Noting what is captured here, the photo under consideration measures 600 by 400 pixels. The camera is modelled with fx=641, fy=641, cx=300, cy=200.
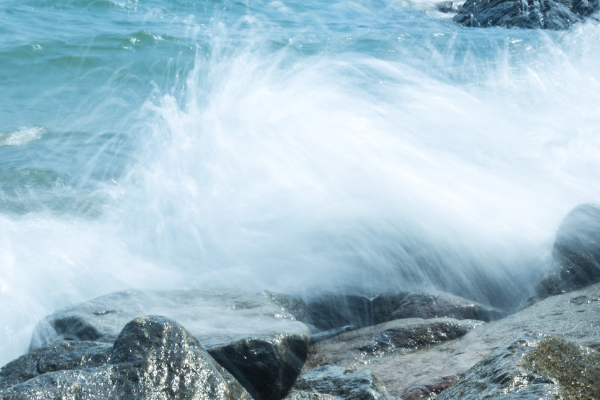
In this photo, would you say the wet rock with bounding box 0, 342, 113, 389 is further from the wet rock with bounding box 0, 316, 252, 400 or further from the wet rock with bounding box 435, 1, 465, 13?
the wet rock with bounding box 435, 1, 465, 13

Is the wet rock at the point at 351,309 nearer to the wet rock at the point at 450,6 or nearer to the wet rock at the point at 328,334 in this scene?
the wet rock at the point at 328,334

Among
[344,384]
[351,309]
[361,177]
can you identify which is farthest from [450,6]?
[344,384]

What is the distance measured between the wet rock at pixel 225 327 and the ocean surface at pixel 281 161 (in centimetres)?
53

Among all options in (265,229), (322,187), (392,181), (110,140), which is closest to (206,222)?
(265,229)

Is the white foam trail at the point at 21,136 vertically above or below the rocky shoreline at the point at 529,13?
below

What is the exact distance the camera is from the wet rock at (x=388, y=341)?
335cm

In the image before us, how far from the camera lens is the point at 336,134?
6598 millimetres

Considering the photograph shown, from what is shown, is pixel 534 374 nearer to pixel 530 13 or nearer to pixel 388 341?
pixel 388 341

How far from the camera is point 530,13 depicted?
13.0 meters

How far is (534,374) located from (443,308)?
186 centimetres

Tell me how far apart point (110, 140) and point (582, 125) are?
552cm

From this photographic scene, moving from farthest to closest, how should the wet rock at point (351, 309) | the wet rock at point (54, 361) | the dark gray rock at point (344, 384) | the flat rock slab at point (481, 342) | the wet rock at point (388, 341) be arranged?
the wet rock at point (351, 309) < the wet rock at point (388, 341) < the flat rock slab at point (481, 342) < the dark gray rock at point (344, 384) < the wet rock at point (54, 361)

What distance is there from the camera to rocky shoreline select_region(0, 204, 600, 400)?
1.94 m

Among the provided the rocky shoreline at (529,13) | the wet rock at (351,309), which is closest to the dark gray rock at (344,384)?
the wet rock at (351,309)
